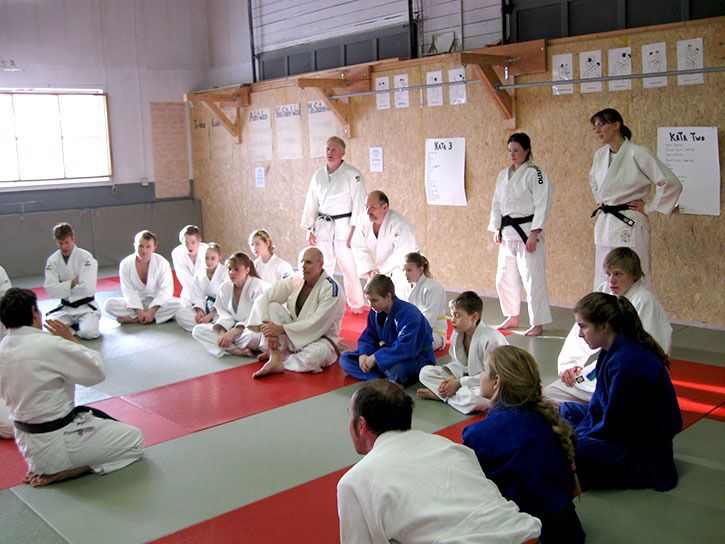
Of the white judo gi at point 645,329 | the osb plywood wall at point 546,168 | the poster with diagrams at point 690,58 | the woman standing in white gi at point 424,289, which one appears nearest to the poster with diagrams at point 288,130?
the osb plywood wall at point 546,168

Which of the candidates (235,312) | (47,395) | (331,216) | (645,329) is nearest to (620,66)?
(331,216)

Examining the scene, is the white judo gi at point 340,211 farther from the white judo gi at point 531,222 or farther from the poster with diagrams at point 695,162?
the poster with diagrams at point 695,162

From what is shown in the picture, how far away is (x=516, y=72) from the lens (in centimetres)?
755

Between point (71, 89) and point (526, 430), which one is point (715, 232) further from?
point (71, 89)

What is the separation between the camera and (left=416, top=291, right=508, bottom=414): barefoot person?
474 cm

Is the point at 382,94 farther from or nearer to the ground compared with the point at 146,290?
farther from the ground

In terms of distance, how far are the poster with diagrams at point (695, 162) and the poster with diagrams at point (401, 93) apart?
311 cm

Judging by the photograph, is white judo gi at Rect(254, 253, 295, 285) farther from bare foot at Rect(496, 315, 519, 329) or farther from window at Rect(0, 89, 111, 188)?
window at Rect(0, 89, 111, 188)

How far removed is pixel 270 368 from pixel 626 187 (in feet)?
10.0

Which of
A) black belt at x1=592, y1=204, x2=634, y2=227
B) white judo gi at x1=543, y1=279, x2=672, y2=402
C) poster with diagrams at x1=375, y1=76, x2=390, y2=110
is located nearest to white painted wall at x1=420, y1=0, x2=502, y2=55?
poster with diagrams at x1=375, y1=76, x2=390, y2=110

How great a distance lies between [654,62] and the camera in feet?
21.6

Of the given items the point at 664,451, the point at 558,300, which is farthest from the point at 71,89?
the point at 664,451

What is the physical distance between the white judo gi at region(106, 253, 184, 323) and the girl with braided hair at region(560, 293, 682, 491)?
16.7 feet

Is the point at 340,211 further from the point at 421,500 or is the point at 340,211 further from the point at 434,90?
the point at 421,500
